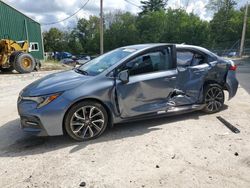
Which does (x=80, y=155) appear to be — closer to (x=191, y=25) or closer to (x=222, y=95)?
(x=222, y=95)

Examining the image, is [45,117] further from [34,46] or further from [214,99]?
[34,46]

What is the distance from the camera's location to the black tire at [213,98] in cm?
493

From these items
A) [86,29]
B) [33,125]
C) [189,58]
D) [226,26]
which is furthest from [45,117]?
[86,29]

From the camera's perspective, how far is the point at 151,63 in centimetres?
436

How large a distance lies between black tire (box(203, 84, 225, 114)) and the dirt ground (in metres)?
0.40

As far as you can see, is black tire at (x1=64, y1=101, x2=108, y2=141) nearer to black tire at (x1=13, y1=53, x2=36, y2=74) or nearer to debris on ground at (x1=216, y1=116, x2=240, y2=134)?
debris on ground at (x1=216, y1=116, x2=240, y2=134)

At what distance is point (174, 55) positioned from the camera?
4.55 m

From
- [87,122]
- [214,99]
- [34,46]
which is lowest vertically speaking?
[87,122]

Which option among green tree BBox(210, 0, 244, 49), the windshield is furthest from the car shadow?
green tree BBox(210, 0, 244, 49)

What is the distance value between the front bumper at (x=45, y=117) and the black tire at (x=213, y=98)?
9.57 feet

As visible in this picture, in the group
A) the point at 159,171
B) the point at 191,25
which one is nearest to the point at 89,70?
the point at 159,171

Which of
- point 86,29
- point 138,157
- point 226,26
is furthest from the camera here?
point 86,29

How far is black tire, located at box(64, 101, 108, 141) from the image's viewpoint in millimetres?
3727

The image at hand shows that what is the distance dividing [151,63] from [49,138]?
7.42 ft
